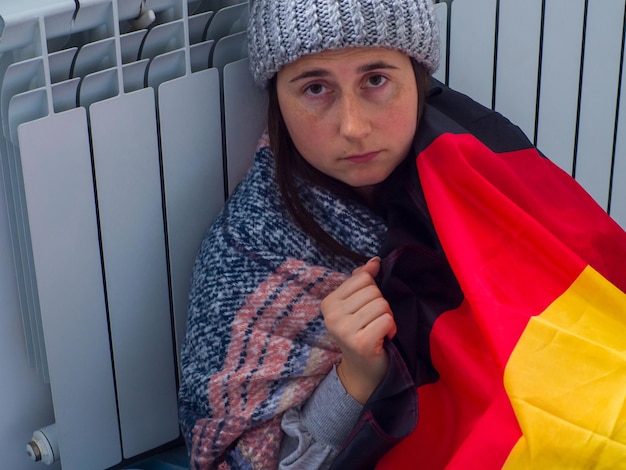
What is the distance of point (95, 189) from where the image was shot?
1199 millimetres

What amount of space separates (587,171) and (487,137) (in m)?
0.52

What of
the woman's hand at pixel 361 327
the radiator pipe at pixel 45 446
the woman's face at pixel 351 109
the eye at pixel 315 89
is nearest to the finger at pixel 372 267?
the woman's hand at pixel 361 327

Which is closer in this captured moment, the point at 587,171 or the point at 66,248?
the point at 66,248

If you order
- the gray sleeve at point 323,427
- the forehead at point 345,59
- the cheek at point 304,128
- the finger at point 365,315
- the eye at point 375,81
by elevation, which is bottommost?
the gray sleeve at point 323,427

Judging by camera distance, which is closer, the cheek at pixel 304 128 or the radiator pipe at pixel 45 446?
the cheek at pixel 304 128

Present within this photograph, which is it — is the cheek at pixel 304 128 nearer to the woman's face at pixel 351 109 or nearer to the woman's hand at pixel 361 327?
the woman's face at pixel 351 109

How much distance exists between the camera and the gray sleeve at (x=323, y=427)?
115 cm

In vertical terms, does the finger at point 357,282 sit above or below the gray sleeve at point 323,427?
above

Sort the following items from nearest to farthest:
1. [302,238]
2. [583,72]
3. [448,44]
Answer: [302,238]
[448,44]
[583,72]

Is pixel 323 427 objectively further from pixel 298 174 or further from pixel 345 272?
pixel 298 174

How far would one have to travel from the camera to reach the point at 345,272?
1249mm

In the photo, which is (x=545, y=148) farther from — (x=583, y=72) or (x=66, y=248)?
(x=66, y=248)

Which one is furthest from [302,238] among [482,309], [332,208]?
[482,309]

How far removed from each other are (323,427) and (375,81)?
41 centimetres
